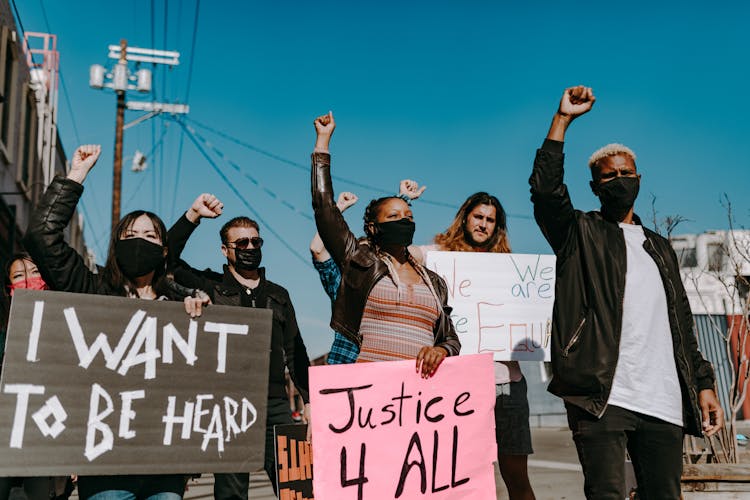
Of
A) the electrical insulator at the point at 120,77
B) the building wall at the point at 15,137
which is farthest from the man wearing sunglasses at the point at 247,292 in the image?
the electrical insulator at the point at 120,77

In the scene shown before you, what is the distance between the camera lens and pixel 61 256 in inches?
120

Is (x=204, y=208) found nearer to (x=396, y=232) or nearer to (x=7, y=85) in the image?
(x=396, y=232)

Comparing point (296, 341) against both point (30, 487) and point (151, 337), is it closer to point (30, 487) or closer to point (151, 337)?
point (151, 337)

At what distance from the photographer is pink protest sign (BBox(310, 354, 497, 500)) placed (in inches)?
128

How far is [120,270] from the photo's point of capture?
3.18 metres

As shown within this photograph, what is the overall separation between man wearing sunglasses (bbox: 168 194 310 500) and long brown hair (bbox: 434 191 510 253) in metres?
0.99

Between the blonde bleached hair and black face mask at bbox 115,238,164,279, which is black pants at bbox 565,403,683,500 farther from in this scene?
black face mask at bbox 115,238,164,279

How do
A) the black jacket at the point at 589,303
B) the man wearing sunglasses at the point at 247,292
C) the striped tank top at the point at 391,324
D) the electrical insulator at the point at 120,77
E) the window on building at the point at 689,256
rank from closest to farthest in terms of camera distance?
1. the black jacket at the point at 589,303
2. the striped tank top at the point at 391,324
3. the man wearing sunglasses at the point at 247,292
4. the electrical insulator at the point at 120,77
5. the window on building at the point at 689,256

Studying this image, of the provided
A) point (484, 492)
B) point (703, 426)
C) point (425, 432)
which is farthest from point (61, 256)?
point (703, 426)

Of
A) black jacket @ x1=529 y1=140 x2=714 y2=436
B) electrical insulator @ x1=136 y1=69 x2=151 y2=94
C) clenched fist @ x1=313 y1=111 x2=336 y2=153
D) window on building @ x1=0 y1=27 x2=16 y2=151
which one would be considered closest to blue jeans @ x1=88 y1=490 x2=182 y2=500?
black jacket @ x1=529 y1=140 x2=714 y2=436

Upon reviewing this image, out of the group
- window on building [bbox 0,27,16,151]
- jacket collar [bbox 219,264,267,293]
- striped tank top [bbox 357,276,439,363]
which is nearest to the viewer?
striped tank top [bbox 357,276,439,363]

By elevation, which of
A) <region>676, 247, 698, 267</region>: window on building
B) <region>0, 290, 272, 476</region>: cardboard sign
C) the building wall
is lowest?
<region>0, 290, 272, 476</region>: cardboard sign

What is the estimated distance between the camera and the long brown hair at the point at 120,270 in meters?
3.18

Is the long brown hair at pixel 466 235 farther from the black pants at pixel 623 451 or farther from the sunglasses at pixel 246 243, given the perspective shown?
the black pants at pixel 623 451
